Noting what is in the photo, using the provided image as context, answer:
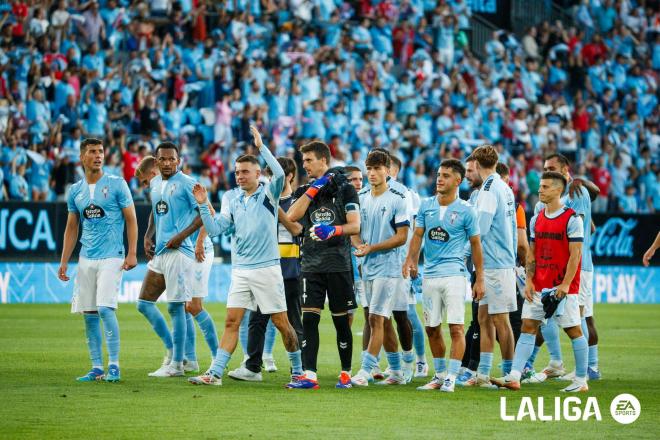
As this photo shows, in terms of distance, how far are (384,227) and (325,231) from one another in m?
0.91

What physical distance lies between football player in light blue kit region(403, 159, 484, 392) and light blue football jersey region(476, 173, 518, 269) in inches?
12.2

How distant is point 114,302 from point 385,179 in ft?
10.2

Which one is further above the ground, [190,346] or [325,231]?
[325,231]

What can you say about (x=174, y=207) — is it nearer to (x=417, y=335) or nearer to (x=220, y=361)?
(x=220, y=361)

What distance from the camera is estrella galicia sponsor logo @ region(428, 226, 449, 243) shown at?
1128 centimetres

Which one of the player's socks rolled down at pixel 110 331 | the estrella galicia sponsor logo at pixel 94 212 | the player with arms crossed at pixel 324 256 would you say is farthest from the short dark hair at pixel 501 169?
the player's socks rolled down at pixel 110 331

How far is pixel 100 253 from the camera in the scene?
38.7 feet

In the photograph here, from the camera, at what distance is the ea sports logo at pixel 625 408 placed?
9.58 m

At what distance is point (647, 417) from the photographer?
9.70 meters

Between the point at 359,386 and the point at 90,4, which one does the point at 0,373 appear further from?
the point at 90,4

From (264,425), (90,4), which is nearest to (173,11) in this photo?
(90,4)

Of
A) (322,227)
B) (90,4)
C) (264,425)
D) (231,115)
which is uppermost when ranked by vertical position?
(90,4)

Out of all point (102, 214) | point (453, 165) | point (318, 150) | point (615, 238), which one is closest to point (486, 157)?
point (453, 165)

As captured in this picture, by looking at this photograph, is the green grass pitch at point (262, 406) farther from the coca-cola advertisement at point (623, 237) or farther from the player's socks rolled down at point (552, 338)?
the coca-cola advertisement at point (623, 237)
